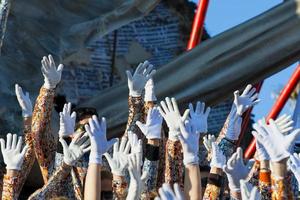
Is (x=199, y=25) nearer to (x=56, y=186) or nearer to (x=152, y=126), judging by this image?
(x=152, y=126)

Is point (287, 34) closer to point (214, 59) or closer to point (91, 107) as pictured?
point (214, 59)

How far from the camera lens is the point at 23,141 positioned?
798cm

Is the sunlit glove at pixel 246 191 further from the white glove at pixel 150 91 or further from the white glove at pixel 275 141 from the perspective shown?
the white glove at pixel 150 91

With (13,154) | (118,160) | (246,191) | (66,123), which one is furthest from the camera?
(66,123)

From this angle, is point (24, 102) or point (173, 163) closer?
point (173, 163)

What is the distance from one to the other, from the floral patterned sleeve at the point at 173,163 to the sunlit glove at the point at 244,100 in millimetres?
494

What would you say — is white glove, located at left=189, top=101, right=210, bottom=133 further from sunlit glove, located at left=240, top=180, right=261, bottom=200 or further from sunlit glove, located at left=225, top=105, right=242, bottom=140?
sunlit glove, located at left=240, top=180, right=261, bottom=200

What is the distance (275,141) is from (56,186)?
1.25m

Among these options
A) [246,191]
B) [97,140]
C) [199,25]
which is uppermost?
[199,25]

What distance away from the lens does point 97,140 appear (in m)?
7.32

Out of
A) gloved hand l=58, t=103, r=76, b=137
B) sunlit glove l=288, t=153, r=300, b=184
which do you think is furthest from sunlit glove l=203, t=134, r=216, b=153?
sunlit glove l=288, t=153, r=300, b=184

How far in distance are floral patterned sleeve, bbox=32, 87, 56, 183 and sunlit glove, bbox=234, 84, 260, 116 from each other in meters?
0.95

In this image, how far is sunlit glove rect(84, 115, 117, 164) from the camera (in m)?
7.26

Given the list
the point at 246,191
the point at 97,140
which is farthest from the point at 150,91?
the point at 246,191
